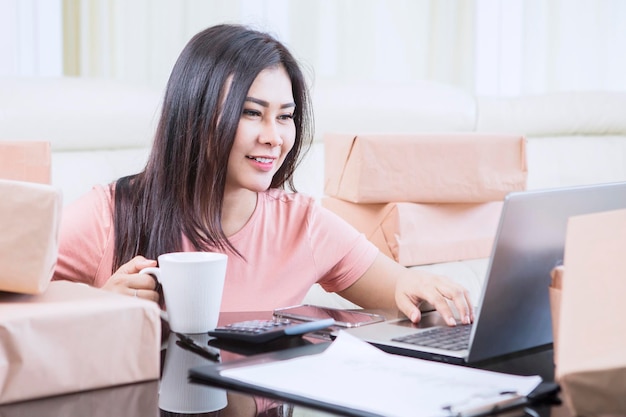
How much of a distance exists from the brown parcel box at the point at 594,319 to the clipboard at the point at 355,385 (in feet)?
0.30

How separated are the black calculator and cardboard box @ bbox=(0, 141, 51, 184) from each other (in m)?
0.95

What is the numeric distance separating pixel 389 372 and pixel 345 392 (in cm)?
8

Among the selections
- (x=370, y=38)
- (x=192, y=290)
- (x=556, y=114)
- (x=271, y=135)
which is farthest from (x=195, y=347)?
(x=370, y=38)

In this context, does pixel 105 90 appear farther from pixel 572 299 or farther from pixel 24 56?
pixel 572 299

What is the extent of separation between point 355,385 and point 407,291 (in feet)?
1.73

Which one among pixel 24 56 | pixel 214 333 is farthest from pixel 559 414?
pixel 24 56

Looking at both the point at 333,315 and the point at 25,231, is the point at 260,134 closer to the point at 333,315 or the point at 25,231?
the point at 333,315

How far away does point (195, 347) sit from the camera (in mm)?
956

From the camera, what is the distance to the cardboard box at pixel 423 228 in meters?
2.46

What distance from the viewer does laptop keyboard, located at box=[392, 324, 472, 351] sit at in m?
0.97

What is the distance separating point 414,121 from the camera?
299 cm

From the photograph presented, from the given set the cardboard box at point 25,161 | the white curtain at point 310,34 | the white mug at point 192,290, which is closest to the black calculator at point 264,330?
the white mug at point 192,290

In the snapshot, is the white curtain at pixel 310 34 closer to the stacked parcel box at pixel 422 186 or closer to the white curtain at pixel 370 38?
the white curtain at pixel 370 38

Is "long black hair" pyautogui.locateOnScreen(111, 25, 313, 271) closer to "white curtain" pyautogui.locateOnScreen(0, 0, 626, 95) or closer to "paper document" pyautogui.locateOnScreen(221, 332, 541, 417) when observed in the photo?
"paper document" pyautogui.locateOnScreen(221, 332, 541, 417)
